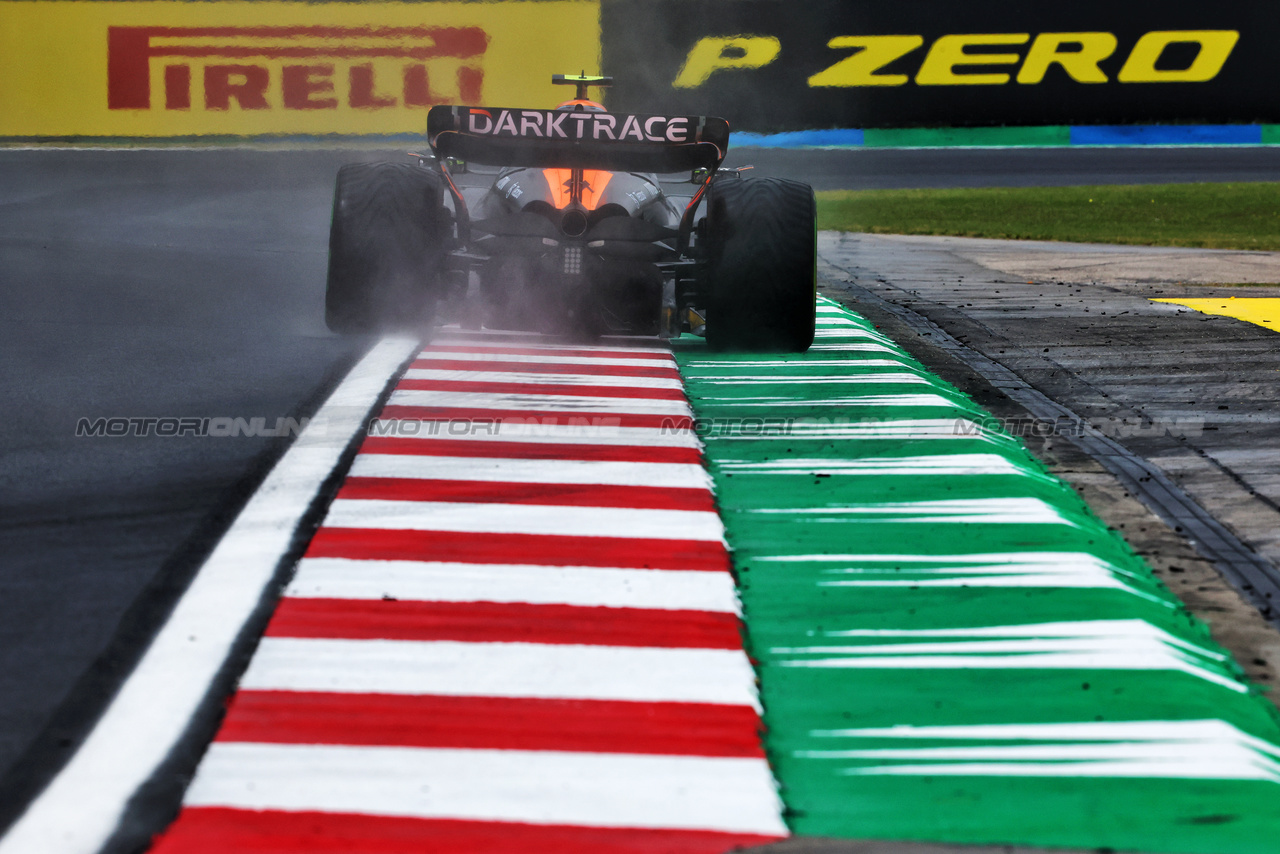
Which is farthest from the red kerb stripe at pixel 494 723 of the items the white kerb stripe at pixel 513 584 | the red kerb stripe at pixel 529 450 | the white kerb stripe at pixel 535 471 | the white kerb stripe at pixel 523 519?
the red kerb stripe at pixel 529 450

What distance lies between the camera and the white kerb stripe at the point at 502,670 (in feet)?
11.3

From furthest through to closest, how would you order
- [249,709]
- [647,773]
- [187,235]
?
[187,235], [249,709], [647,773]

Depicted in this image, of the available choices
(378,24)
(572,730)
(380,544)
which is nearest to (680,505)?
(380,544)

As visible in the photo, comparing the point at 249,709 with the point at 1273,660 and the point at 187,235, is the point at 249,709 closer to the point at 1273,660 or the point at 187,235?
the point at 1273,660

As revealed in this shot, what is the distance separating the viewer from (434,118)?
7.68 metres

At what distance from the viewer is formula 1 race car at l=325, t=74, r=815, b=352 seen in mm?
7645

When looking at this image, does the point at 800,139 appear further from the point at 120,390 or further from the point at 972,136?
the point at 120,390

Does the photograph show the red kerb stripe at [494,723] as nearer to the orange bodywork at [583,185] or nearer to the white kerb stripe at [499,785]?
the white kerb stripe at [499,785]

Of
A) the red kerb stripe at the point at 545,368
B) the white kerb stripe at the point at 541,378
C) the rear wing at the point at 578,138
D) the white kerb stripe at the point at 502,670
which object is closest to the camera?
the white kerb stripe at the point at 502,670

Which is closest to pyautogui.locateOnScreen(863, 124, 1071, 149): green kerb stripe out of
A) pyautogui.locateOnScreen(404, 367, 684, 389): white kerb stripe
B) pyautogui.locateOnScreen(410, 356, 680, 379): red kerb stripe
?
pyautogui.locateOnScreen(410, 356, 680, 379): red kerb stripe

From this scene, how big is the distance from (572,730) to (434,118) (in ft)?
16.5

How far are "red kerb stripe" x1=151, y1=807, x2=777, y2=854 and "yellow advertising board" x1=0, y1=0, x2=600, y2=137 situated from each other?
71.9 ft

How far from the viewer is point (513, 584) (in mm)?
4172

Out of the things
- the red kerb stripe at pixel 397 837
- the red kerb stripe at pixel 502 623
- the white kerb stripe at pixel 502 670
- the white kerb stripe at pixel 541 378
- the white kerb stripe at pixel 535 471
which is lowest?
the red kerb stripe at pixel 397 837
